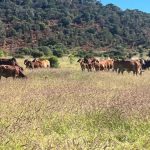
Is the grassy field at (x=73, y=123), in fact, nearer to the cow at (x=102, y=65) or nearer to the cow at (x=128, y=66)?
the cow at (x=128, y=66)

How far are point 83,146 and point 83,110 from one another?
2669 millimetres

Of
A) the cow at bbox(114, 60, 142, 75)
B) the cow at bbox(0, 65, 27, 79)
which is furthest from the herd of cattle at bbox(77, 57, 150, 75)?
the cow at bbox(0, 65, 27, 79)

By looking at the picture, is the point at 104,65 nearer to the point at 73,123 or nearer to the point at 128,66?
the point at 128,66

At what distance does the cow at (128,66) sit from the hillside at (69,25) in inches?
2105

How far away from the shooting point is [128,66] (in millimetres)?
31297

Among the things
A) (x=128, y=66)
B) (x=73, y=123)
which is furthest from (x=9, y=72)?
(x=73, y=123)

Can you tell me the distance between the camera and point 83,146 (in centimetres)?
716

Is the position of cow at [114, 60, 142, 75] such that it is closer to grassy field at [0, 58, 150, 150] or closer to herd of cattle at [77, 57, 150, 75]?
herd of cattle at [77, 57, 150, 75]

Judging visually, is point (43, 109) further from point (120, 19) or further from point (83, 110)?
point (120, 19)

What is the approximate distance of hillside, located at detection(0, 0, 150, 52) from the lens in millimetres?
96312

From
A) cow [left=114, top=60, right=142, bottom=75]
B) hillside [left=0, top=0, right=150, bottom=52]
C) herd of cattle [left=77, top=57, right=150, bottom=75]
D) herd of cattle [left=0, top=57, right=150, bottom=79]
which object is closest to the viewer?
herd of cattle [left=0, top=57, right=150, bottom=79]

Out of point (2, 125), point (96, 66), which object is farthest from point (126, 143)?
point (96, 66)

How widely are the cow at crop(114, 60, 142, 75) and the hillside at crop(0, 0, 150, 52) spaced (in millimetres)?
53460

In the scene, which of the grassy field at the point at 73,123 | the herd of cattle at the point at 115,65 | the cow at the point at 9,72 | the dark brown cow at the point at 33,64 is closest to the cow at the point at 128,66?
the herd of cattle at the point at 115,65
